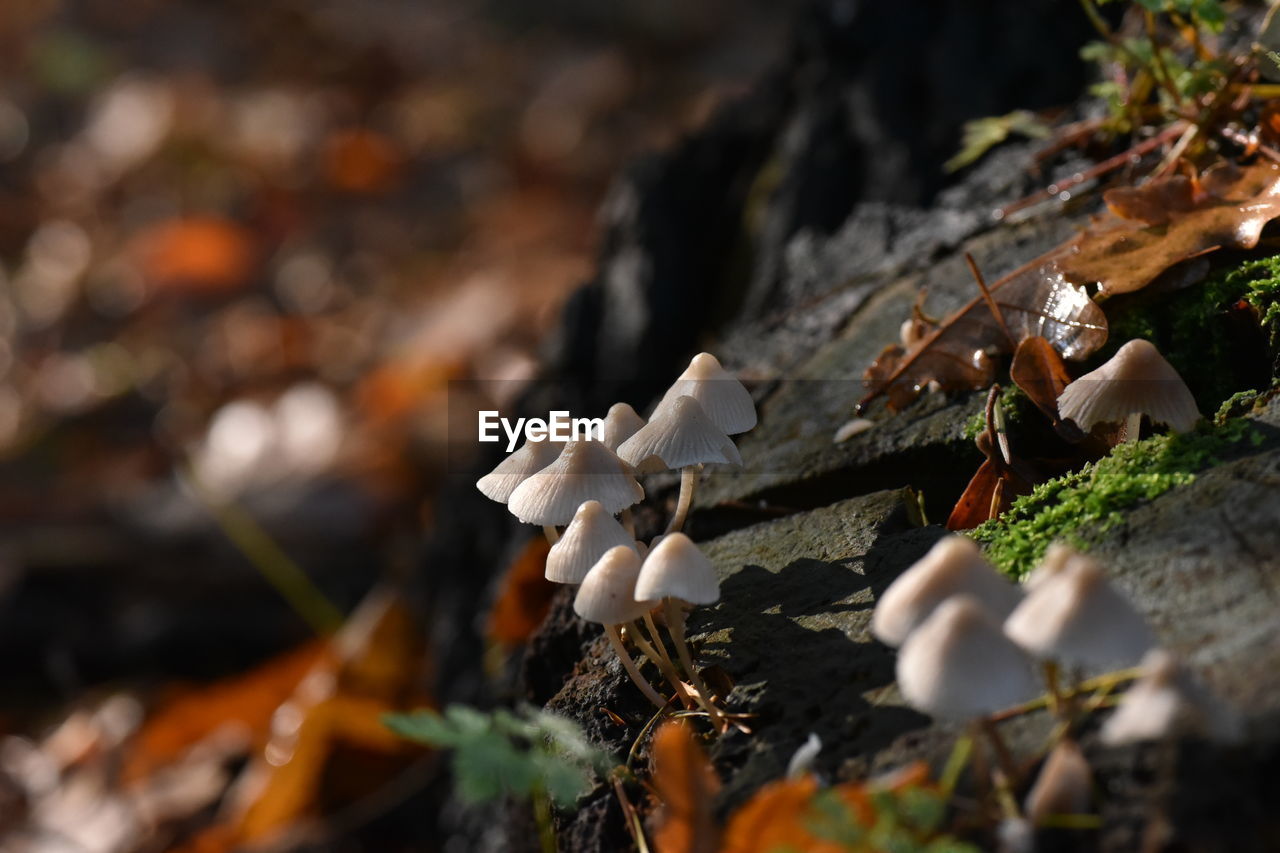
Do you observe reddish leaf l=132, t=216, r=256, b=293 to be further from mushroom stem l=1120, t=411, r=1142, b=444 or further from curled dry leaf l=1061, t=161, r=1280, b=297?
mushroom stem l=1120, t=411, r=1142, b=444

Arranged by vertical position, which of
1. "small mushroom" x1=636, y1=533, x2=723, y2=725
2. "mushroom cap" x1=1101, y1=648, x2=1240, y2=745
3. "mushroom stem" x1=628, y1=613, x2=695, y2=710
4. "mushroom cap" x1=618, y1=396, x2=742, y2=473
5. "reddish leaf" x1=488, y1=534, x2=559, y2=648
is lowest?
"reddish leaf" x1=488, y1=534, x2=559, y2=648

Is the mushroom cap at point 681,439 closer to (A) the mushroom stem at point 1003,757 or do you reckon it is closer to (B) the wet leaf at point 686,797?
(B) the wet leaf at point 686,797

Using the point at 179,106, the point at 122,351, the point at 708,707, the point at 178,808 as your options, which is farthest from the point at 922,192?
the point at 179,106

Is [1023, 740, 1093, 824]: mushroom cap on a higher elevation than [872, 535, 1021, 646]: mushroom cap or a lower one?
lower

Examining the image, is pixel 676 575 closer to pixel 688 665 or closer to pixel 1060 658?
pixel 688 665

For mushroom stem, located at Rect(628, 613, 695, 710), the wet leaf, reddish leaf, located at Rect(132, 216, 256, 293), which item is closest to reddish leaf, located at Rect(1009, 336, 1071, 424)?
mushroom stem, located at Rect(628, 613, 695, 710)

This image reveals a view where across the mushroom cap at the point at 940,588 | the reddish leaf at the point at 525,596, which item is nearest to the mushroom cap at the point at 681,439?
the mushroom cap at the point at 940,588
